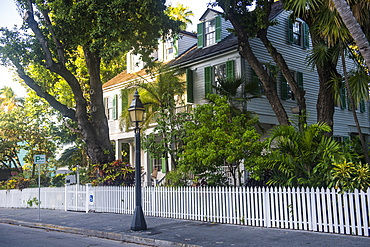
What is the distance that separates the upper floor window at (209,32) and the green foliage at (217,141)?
818cm

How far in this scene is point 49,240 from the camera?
10.7 meters

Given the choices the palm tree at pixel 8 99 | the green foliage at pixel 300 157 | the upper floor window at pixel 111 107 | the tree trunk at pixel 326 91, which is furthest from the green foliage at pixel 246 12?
the palm tree at pixel 8 99

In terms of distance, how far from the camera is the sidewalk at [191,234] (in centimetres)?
902

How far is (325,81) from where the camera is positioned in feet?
49.7

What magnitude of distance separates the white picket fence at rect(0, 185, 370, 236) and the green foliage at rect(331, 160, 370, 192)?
27cm

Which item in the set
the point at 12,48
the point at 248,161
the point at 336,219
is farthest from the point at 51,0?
the point at 336,219

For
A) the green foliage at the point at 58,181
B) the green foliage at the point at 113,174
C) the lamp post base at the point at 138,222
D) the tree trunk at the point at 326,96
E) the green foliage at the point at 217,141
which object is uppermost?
the tree trunk at the point at 326,96

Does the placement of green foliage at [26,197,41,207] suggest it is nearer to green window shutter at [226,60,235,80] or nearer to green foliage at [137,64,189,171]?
green foliage at [137,64,189,171]

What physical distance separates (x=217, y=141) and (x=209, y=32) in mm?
10234

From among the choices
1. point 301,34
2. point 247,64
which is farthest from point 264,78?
point 301,34

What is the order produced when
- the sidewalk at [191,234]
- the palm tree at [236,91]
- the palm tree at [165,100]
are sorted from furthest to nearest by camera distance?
the palm tree at [165,100] → the palm tree at [236,91] → the sidewalk at [191,234]

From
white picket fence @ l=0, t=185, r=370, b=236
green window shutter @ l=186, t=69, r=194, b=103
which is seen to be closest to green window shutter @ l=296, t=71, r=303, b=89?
green window shutter @ l=186, t=69, r=194, b=103

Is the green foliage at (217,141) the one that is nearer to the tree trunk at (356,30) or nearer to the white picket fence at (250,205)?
the white picket fence at (250,205)

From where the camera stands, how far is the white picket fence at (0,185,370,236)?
31.7 feet
